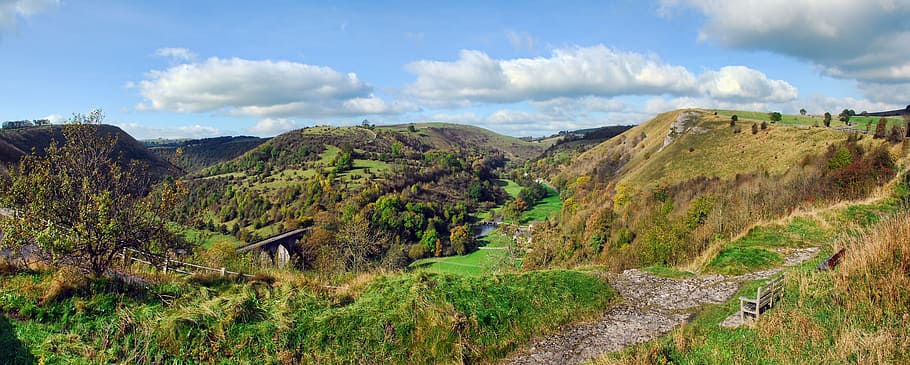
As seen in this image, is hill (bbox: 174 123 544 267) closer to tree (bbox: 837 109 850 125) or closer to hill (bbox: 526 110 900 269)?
hill (bbox: 526 110 900 269)

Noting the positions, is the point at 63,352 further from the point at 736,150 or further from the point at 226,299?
the point at 736,150

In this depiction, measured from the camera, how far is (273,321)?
938 cm

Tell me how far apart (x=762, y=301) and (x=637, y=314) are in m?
3.28

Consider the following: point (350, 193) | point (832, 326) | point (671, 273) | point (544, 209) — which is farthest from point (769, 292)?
point (544, 209)

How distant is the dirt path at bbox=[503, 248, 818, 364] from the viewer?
956cm

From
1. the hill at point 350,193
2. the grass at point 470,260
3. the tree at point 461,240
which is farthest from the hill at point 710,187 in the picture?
the hill at point 350,193

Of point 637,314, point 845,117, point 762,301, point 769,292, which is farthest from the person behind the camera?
point 845,117

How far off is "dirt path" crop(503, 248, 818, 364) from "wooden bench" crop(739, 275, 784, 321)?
4.72 feet

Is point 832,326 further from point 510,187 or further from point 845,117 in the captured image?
point 510,187

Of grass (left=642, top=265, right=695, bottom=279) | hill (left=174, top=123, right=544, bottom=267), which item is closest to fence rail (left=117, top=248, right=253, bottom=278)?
grass (left=642, top=265, right=695, bottom=279)

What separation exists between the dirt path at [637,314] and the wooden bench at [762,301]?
1438 millimetres

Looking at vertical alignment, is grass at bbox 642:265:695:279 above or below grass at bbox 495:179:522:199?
above

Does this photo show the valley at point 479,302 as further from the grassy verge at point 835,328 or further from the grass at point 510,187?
the grass at point 510,187

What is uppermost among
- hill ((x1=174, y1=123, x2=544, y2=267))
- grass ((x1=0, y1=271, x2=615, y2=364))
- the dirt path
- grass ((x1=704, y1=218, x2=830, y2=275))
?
grass ((x1=0, y1=271, x2=615, y2=364))
